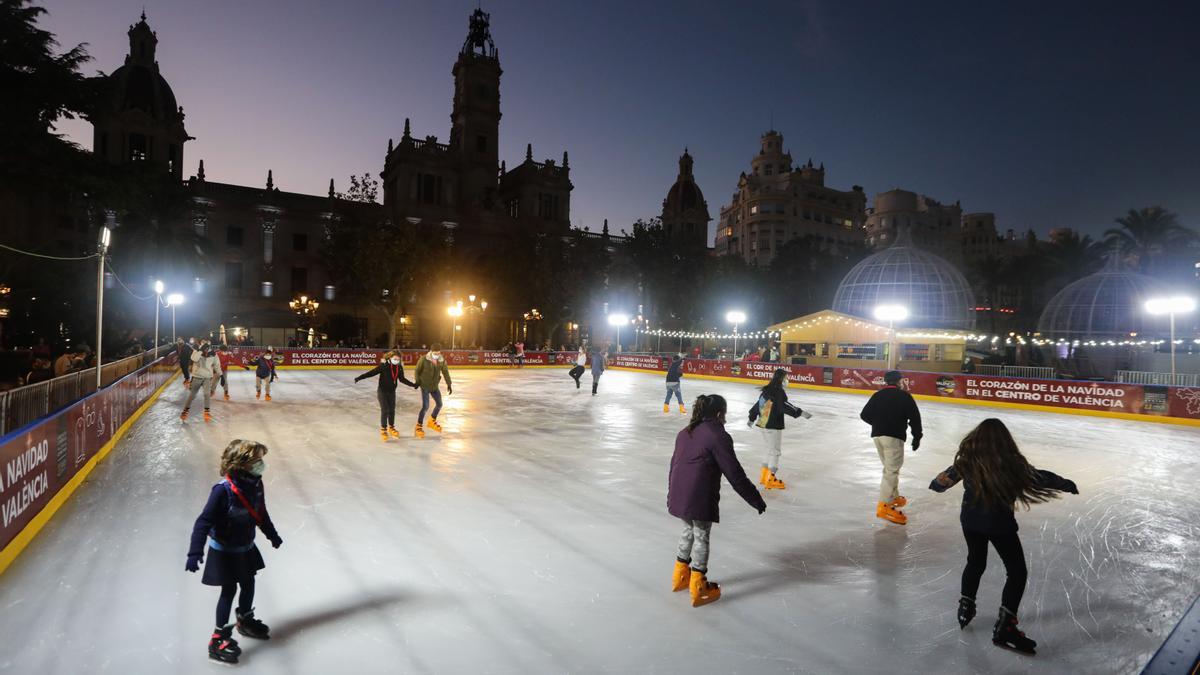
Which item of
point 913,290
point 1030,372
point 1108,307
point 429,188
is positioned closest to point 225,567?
point 1030,372

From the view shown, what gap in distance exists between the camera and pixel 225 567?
4.14 metres

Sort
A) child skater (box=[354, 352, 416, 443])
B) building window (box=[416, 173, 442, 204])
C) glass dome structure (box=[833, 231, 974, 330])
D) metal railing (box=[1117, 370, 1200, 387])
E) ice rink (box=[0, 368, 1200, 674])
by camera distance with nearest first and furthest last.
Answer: ice rink (box=[0, 368, 1200, 674])
child skater (box=[354, 352, 416, 443])
metal railing (box=[1117, 370, 1200, 387])
glass dome structure (box=[833, 231, 974, 330])
building window (box=[416, 173, 442, 204])

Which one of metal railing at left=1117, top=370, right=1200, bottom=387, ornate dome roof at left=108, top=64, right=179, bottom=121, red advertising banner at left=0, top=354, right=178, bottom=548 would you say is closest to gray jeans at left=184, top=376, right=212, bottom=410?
red advertising banner at left=0, top=354, right=178, bottom=548

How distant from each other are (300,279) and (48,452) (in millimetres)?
47732

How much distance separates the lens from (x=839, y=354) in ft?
118

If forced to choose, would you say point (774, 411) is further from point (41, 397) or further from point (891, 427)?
point (41, 397)

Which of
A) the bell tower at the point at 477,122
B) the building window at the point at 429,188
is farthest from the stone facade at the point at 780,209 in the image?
the building window at the point at 429,188

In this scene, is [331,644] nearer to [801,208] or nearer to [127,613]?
[127,613]

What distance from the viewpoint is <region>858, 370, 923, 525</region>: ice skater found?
7.48 metres

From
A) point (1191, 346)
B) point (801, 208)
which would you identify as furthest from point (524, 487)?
point (801, 208)

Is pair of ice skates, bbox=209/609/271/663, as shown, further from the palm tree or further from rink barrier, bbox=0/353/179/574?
the palm tree

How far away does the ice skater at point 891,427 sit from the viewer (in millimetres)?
7484

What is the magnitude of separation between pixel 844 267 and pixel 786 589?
67.6 meters

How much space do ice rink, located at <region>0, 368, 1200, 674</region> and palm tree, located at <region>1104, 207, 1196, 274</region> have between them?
4379 cm
